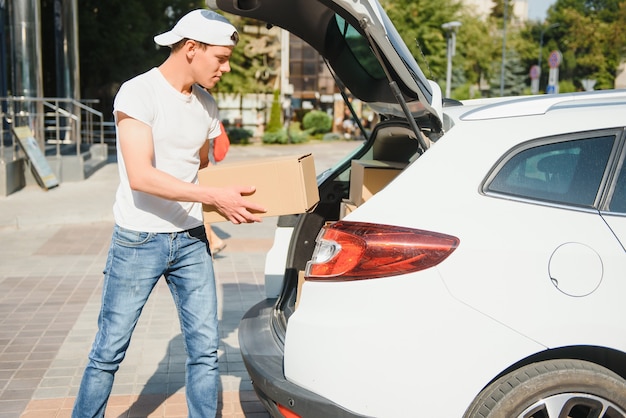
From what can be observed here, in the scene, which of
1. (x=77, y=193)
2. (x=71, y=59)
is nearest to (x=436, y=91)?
(x=77, y=193)

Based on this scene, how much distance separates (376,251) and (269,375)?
0.74 m

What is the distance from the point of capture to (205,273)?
3.47m

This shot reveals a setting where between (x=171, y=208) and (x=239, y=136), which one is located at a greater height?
(x=171, y=208)

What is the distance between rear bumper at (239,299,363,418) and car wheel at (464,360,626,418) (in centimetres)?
51

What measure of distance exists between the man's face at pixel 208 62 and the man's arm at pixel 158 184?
13.8 inches

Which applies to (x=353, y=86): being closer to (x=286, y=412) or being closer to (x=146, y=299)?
(x=146, y=299)

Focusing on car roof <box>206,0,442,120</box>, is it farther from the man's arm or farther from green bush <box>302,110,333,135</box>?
green bush <box>302,110,333,135</box>

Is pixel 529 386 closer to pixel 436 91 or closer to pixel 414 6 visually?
pixel 436 91

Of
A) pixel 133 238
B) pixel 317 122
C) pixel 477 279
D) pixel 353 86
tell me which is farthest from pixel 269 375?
pixel 317 122

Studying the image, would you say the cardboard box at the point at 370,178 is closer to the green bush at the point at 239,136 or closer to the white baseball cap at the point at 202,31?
the white baseball cap at the point at 202,31

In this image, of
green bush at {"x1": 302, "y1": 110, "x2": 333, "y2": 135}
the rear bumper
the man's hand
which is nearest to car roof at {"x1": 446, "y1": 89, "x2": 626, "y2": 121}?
the man's hand

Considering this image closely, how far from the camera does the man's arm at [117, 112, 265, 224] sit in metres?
3.05

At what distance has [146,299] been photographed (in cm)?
340

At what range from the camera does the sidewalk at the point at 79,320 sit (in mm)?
4293
